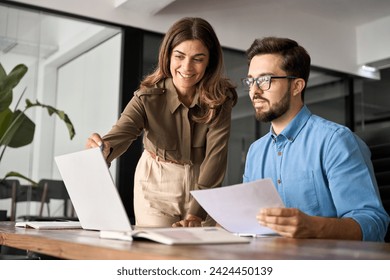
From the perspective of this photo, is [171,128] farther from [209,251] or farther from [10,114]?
[10,114]

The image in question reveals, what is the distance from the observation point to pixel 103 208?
3.79 ft

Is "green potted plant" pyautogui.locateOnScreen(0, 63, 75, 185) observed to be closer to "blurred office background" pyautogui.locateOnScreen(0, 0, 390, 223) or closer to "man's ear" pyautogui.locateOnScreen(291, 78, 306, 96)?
"blurred office background" pyautogui.locateOnScreen(0, 0, 390, 223)

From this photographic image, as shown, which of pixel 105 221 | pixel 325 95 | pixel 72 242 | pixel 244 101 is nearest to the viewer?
pixel 72 242

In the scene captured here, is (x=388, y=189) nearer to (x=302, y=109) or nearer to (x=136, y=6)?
(x=302, y=109)

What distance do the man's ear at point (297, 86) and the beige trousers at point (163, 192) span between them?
1.77 feet

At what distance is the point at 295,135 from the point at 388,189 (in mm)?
359

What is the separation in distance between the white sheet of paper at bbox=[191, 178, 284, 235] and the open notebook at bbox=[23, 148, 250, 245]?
0.17 feet

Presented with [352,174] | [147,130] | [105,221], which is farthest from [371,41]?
[105,221]

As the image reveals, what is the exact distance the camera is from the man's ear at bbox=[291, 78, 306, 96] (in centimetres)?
173

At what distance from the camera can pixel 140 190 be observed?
207 cm

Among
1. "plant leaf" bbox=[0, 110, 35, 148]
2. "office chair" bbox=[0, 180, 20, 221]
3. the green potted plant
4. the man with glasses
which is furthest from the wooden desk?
"office chair" bbox=[0, 180, 20, 221]

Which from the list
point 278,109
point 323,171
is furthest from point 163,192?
point 323,171

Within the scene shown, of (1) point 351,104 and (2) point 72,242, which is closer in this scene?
(2) point 72,242

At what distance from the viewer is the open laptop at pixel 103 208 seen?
91cm
